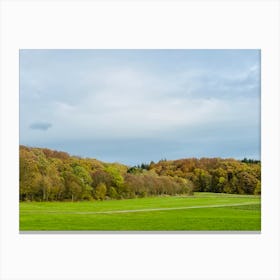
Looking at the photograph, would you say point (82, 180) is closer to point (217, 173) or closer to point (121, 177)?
point (121, 177)

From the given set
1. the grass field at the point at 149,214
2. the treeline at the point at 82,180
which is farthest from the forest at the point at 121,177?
the grass field at the point at 149,214

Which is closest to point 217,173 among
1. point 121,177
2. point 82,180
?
point 121,177

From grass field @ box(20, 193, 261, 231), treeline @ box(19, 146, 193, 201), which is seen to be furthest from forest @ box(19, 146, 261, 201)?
grass field @ box(20, 193, 261, 231)

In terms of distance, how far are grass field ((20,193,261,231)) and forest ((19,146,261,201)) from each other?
0.12 meters

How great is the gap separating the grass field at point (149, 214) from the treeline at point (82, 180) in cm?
12

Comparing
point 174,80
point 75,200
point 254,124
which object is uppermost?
point 174,80

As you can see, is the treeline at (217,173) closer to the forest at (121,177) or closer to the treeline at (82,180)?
the forest at (121,177)

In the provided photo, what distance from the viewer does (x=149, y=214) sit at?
9.83 metres

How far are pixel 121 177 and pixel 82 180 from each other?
0.58 meters

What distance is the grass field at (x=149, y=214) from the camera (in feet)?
31.8
